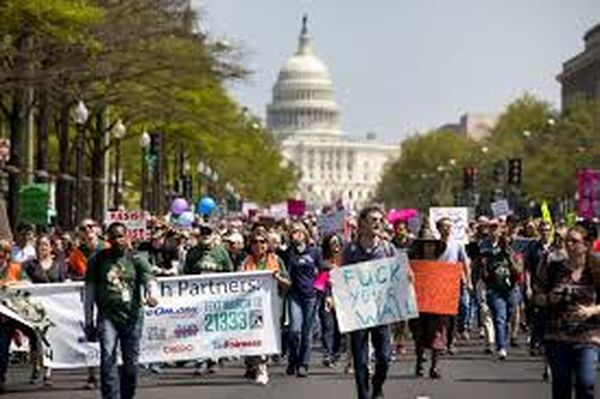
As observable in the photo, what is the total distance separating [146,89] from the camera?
4884 cm

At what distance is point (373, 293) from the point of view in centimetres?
1717

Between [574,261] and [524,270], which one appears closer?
[574,261]

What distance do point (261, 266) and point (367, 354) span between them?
4.85m

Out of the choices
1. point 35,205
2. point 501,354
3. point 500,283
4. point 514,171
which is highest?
point 514,171

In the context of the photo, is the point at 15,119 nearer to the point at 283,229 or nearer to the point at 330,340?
the point at 283,229

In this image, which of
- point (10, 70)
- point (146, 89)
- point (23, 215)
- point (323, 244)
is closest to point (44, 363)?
point (323, 244)

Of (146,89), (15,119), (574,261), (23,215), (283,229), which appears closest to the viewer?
(574,261)

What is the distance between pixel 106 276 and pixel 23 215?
56.7 ft

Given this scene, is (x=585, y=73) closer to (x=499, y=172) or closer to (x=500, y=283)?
(x=499, y=172)

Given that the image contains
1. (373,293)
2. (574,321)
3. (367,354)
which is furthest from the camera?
(373,293)

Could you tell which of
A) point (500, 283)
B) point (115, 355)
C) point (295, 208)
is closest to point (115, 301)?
point (115, 355)

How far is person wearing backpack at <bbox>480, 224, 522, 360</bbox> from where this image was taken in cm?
2405

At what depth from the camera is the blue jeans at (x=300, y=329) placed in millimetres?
21672

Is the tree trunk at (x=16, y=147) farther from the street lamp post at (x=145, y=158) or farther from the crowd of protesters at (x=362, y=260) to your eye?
the crowd of protesters at (x=362, y=260)
